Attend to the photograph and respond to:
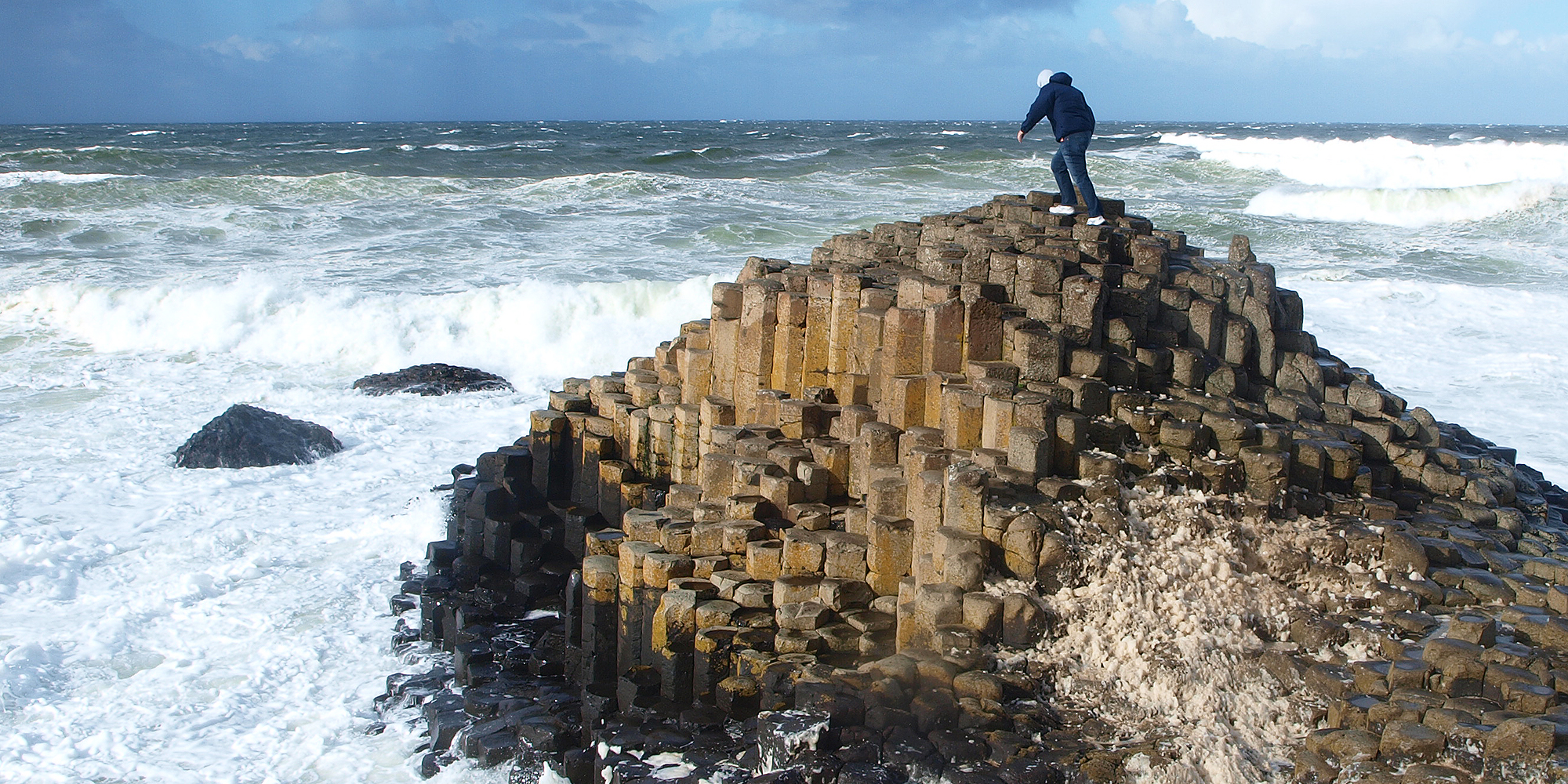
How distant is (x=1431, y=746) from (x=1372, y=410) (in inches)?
140

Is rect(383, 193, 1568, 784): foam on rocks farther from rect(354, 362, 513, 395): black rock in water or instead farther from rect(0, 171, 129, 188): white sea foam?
rect(0, 171, 129, 188): white sea foam

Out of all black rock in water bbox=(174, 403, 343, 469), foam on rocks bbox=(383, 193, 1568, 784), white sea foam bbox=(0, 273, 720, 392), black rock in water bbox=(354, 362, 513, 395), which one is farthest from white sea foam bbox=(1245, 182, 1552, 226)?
black rock in water bbox=(174, 403, 343, 469)

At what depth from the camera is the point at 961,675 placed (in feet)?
17.1

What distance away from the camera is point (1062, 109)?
878cm

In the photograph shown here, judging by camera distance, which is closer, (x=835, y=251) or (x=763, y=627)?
(x=763, y=627)

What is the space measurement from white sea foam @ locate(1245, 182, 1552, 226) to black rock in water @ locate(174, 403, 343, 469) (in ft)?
85.1

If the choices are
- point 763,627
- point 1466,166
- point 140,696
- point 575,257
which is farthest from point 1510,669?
point 1466,166

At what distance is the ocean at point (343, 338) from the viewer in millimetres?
7141

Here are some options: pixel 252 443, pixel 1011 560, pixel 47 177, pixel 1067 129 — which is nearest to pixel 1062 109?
pixel 1067 129

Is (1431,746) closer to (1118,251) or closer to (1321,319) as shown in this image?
(1118,251)

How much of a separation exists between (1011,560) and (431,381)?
9884 millimetres

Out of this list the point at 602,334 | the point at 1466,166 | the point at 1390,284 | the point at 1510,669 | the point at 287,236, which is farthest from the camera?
the point at 1466,166

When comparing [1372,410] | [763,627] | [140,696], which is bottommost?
[140,696]

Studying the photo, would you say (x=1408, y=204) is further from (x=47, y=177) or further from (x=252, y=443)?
(x=47, y=177)
